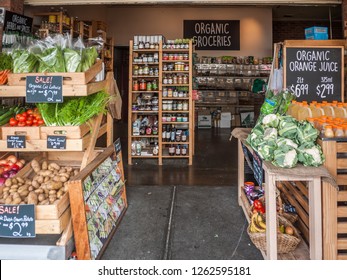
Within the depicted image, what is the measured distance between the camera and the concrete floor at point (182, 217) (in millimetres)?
2977

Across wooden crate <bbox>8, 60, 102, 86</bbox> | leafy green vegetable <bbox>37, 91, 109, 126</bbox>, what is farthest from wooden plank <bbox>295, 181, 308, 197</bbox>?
wooden crate <bbox>8, 60, 102, 86</bbox>

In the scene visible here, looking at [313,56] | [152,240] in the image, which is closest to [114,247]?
[152,240]

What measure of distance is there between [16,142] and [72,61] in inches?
30.2

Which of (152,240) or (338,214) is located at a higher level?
(338,214)

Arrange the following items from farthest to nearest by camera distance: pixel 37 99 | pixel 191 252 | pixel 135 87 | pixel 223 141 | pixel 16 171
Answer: pixel 223 141, pixel 135 87, pixel 16 171, pixel 191 252, pixel 37 99

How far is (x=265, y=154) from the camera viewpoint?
2590 millimetres

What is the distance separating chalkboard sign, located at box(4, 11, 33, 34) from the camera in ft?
16.5

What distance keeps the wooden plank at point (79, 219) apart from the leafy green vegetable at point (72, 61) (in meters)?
0.89

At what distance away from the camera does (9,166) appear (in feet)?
10.5

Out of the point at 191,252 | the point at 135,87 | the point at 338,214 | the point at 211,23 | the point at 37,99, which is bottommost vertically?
the point at 191,252

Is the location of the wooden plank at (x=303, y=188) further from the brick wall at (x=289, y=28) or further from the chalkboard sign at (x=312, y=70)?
the brick wall at (x=289, y=28)

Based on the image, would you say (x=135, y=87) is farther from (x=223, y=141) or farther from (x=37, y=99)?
(x=37, y=99)

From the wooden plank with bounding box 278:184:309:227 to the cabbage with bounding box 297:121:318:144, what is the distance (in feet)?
2.13

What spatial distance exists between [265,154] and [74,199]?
4.53 ft
